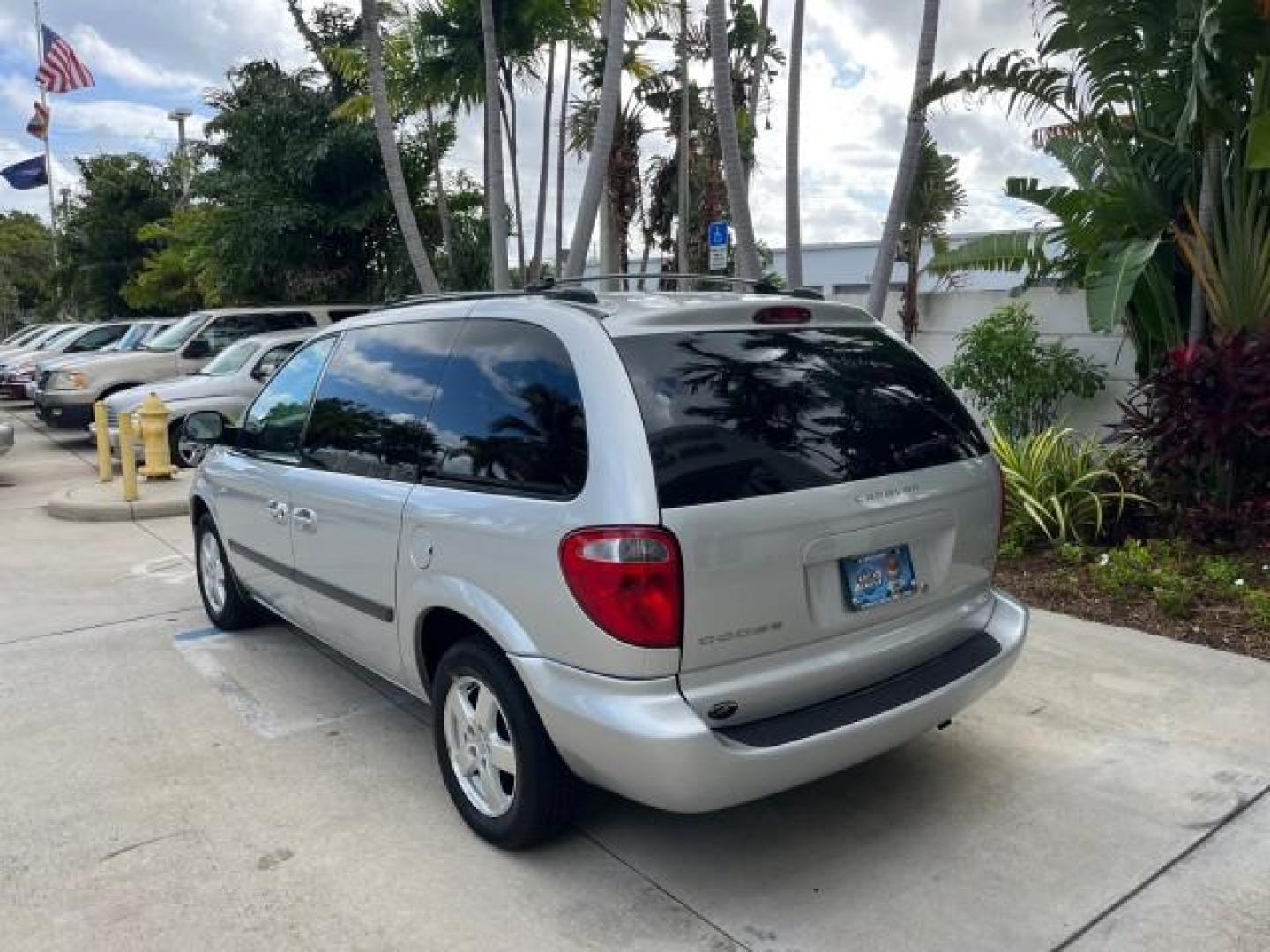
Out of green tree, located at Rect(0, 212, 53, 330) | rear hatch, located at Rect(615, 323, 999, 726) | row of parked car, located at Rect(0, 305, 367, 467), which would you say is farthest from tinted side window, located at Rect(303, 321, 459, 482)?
green tree, located at Rect(0, 212, 53, 330)

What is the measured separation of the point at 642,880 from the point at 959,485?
1.66 metres

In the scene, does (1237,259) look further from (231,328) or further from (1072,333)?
(231,328)

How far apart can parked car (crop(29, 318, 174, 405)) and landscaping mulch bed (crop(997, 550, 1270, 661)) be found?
1300cm

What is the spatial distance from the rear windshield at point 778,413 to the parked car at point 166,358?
36.7 feet

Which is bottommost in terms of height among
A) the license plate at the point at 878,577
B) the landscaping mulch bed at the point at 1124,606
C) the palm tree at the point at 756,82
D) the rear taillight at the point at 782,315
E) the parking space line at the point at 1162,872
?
the parking space line at the point at 1162,872

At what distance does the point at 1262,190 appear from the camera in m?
6.16

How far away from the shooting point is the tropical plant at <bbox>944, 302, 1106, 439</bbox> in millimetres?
7547

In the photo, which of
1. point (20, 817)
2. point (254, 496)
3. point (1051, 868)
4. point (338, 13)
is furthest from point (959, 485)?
point (338, 13)

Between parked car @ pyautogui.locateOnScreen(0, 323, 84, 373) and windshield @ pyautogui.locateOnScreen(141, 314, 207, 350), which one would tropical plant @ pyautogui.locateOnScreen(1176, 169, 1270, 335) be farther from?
parked car @ pyautogui.locateOnScreen(0, 323, 84, 373)

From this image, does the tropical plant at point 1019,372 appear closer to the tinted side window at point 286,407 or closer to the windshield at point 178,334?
the tinted side window at point 286,407

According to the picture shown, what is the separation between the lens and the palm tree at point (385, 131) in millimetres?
10703

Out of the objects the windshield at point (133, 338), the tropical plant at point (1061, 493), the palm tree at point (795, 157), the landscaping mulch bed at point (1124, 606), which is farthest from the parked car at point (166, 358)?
the landscaping mulch bed at point (1124, 606)

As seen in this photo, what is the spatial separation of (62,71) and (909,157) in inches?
1060

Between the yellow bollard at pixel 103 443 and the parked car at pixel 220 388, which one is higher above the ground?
the parked car at pixel 220 388
